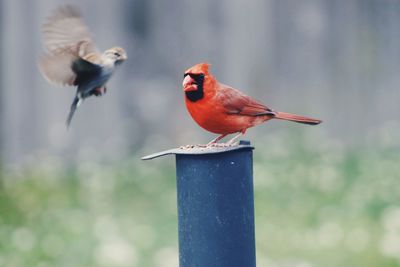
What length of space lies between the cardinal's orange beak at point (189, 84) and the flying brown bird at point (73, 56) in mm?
208

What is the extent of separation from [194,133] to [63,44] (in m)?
3.60

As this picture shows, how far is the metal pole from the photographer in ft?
8.32

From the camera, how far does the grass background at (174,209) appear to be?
4.60 metres

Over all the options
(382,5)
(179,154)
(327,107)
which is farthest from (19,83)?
(179,154)

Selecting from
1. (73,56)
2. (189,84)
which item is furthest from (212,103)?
(73,56)

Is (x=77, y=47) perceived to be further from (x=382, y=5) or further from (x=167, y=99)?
(x=382, y=5)

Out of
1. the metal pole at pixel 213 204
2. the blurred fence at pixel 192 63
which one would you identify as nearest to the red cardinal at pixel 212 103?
the metal pole at pixel 213 204

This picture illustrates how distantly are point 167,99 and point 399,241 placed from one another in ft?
7.45

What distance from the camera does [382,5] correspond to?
700 cm

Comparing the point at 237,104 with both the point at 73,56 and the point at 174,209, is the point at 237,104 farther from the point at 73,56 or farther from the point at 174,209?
the point at 174,209

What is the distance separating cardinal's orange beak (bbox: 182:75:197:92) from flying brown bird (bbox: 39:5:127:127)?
0.21 meters

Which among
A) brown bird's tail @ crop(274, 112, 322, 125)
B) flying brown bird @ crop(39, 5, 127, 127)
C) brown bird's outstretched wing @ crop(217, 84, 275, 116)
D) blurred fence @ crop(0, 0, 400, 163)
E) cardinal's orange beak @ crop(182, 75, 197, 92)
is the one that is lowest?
brown bird's tail @ crop(274, 112, 322, 125)

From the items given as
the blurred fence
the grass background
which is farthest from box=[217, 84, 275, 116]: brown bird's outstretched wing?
the blurred fence

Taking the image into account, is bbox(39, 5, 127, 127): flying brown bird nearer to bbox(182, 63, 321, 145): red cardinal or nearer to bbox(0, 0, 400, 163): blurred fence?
bbox(182, 63, 321, 145): red cardinal
